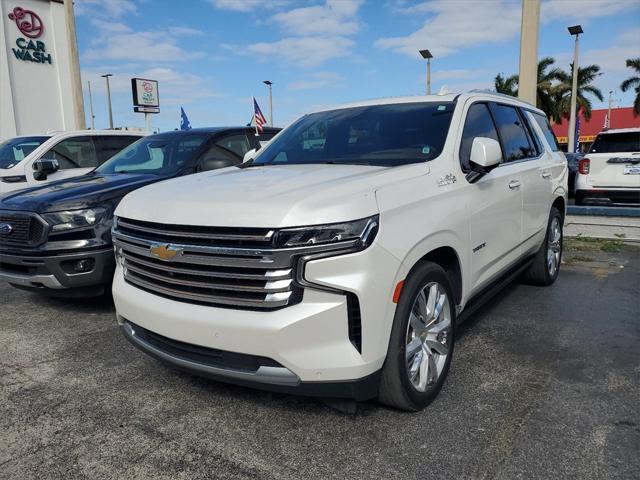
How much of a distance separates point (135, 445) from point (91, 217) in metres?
2.31

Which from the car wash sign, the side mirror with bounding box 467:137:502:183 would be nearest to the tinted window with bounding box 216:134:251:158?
the side mirror with bounding box 467:137:502:183

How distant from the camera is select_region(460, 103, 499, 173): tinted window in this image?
11.8 feet

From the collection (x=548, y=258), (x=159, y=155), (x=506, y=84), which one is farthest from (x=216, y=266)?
(x=506, y=84)

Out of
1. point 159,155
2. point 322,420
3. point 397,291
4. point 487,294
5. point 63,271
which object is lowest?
point 322,420

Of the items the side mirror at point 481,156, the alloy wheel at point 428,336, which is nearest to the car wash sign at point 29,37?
the side mirror at point 481,156

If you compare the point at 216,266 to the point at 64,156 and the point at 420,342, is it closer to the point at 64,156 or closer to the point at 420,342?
the point at 420,342

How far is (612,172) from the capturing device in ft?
30.1

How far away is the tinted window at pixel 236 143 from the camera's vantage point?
6.14 m

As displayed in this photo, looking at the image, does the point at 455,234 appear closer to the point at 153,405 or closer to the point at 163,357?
the point at 163,357

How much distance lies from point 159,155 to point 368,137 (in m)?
2.88

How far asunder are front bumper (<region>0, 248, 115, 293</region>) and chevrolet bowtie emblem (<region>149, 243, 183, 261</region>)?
184cm

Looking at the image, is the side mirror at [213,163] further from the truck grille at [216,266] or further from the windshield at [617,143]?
the windshield at [617,143]

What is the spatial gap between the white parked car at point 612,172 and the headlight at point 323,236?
8256mm

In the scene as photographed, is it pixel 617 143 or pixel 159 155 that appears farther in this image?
pixel 617 143
